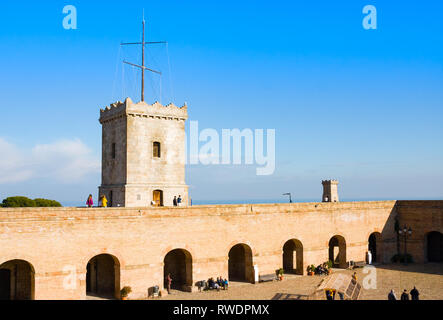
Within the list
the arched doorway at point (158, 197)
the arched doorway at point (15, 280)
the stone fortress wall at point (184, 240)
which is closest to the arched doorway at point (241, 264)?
the stone fortress wall at point (184, 240)

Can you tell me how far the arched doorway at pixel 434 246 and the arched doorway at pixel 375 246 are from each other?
3.92 metres

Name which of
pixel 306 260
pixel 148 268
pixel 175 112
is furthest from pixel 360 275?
pixel 175 112

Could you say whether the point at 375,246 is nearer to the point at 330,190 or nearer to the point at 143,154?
the point at 330,190

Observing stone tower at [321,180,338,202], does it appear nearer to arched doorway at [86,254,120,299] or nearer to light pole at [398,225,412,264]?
light pole at [398,225,412,264]

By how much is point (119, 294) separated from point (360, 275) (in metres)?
16.1

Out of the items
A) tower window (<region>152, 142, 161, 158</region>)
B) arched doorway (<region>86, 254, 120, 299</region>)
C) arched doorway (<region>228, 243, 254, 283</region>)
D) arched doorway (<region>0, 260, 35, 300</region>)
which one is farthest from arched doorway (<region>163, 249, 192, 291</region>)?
arched doorway (<region>0, 260, 35, 300</region>)

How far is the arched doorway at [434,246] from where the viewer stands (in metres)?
33.1

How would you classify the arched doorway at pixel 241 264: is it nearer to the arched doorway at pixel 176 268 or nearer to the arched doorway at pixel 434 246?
the arched doorway at pixel 176 268

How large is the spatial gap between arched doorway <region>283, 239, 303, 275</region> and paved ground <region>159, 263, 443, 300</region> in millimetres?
1267

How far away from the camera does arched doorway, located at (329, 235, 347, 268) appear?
31047 mm

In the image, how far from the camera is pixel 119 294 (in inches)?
872

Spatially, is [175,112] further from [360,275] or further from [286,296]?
[360,275]

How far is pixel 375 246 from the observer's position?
35.1 meters

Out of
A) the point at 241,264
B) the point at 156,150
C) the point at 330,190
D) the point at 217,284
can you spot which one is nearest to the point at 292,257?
the point at 241,264
